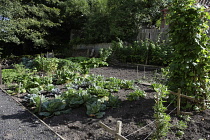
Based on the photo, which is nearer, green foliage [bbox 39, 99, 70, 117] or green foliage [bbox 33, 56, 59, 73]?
green foliage [bbox 39, 99, 70, 117]

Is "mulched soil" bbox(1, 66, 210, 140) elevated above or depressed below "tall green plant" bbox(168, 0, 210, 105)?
below

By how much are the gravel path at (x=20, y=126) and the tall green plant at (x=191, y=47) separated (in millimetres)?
2594

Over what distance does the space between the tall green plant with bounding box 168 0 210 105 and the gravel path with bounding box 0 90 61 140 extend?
2.59 metres

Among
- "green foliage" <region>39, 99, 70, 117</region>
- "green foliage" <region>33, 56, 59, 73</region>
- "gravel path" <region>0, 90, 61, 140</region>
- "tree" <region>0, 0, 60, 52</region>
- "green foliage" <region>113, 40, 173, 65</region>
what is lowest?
"gravel path" <region>0, 90, 61, 140</region>

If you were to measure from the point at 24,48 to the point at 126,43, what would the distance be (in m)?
9.98

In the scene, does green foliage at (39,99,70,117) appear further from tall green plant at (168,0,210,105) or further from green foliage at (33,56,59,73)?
green foliage at (33,56,59,73)

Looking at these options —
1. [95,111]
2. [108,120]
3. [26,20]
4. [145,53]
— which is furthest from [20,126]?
[26,20]

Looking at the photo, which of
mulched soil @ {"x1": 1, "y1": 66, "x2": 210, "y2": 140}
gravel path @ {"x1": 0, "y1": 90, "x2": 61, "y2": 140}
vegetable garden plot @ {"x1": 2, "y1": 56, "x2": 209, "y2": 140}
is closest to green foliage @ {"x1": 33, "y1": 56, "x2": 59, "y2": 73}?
gravel path @ {"x1": 0, "y1": 90, "x2": 61, "y2": 140}

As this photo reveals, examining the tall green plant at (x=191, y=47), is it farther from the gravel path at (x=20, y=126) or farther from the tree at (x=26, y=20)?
the tree at (x=26, y=20)

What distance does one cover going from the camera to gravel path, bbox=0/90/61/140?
2.80 metres

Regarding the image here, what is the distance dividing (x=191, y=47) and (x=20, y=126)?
343 cm

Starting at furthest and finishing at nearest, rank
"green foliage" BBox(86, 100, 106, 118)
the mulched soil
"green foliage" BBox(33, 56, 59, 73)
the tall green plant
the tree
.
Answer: the tree → "green foliage" BBox(33, 56, 59, 73) → "green foliage" BBox(86, 100, 106, 118) → the tall green plant → the mulched soil

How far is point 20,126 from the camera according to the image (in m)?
3.15

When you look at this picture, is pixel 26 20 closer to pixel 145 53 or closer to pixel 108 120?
pixel 145 53
